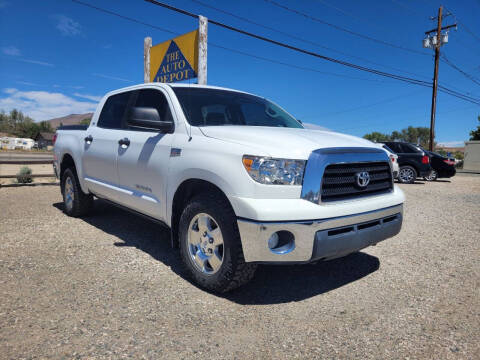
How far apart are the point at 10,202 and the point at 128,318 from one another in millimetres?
6049

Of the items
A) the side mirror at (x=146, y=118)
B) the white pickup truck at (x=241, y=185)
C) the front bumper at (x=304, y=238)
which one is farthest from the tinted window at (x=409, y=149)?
the side mirror at (x=146, y=118)

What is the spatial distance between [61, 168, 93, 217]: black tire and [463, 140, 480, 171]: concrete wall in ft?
97.5

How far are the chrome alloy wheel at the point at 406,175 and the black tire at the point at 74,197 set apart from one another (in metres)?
12.1

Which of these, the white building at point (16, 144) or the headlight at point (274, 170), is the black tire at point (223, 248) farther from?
the white building at point (16, 144)

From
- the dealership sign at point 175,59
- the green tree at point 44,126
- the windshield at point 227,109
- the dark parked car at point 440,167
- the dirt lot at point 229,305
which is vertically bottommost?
the dirt lot at point 229,305

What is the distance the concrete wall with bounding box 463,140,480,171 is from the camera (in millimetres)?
27141

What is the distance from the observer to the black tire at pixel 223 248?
2.72 metres

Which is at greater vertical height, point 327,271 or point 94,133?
point 94,133

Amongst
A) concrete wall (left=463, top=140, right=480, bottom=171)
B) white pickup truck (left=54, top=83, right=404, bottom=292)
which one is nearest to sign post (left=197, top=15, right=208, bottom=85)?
white pickup truck (left=54, top=83, right=404, bottom=292)

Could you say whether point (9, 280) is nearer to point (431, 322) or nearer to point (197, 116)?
point (197, 116)

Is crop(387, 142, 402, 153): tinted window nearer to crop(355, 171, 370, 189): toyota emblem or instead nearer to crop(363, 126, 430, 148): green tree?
crop(355, 171, 370, 189): toyota emblem

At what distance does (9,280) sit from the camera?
3.23 metres

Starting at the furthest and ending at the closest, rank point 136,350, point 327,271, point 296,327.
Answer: point 327,271, point 296,327, point 136,350

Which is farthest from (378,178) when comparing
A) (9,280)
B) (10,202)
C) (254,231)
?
(10,202)
